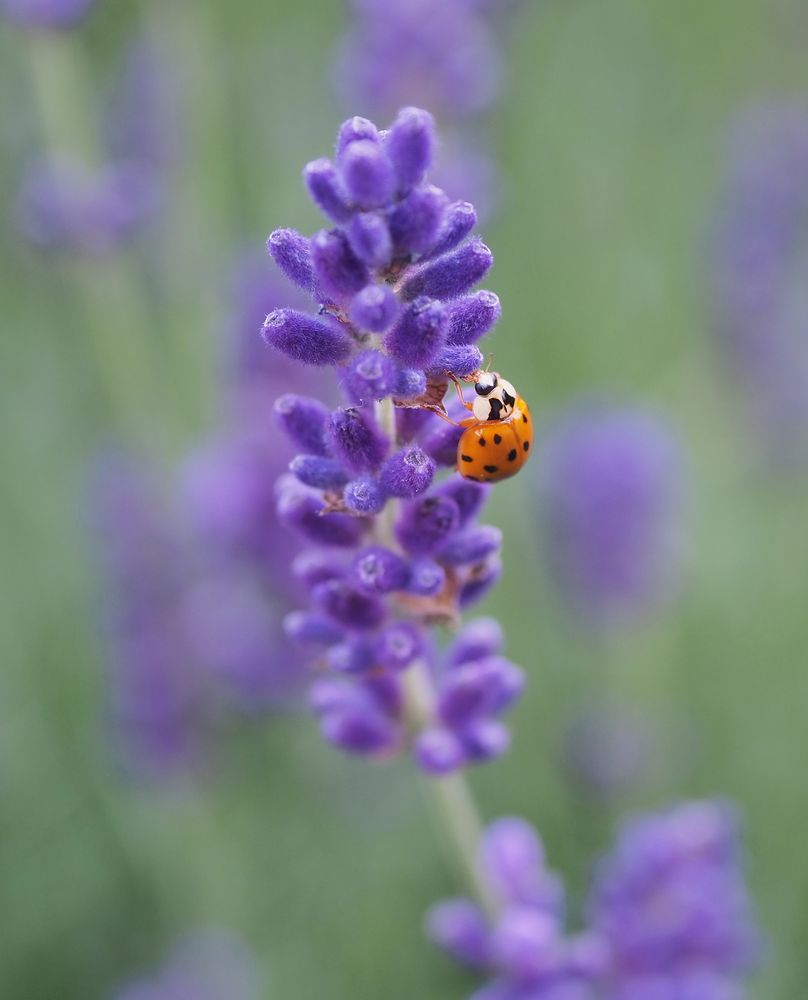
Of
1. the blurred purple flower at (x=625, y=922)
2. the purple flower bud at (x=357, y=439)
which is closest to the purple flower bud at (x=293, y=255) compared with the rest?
the purple flower bud at (x=357, y=439)

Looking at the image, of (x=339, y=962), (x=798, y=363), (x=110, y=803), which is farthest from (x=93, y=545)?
(x=798, y=363)

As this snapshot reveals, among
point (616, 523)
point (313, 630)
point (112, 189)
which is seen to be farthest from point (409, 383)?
point (112, 189)

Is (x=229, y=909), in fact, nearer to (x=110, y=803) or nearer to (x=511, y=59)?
(x=110, y=803)

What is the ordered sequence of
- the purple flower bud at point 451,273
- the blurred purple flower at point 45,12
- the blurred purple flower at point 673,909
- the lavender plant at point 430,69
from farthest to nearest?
the lavender plant at point 430,69
the blurred purple flower at point 45,12
the blurred purple flower at point 673,909
the purple flower bud at point 451,273

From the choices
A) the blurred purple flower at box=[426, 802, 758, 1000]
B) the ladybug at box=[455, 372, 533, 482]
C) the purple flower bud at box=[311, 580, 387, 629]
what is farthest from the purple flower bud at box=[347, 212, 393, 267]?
the blurred purple flower at box=[426, 802, 758, 1000]

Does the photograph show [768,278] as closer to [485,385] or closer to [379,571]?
[485,385]

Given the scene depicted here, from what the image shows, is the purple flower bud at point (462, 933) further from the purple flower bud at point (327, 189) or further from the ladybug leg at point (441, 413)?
the purple flower bud at point (327, 189)
